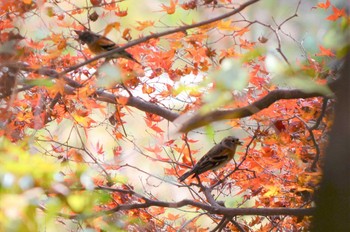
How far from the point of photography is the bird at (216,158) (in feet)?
9.81

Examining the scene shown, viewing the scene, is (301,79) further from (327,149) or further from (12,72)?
(12,72)

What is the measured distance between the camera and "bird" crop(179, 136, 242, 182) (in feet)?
9.81

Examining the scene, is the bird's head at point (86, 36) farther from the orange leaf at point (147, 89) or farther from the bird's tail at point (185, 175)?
the bird's tail at point (185, 175)

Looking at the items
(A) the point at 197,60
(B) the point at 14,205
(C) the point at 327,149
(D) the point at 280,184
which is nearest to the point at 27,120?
(A) the point at 197,60

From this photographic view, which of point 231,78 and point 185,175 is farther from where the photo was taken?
point 185,175

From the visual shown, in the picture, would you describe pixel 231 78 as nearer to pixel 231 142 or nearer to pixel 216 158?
pixel 216 158

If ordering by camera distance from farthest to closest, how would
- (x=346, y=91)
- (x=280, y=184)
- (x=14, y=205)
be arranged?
1. (x=280, y=184)
2. (x=14, y=205)
3. (x=346, y=91)

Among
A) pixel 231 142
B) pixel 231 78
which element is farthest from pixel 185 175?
pixel 231 78

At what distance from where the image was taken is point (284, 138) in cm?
281

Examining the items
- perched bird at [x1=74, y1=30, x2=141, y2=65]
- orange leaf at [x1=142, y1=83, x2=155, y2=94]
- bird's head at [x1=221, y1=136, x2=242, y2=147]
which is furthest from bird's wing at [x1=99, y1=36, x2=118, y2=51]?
bird's head at [x1=221, y1=136, x2=242, y2=147]

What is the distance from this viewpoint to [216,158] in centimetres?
321

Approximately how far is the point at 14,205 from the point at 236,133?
10.4ft

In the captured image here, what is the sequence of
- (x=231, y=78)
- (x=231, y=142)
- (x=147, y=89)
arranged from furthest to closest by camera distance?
(x=231, y=142)
(x=147, y=89)
(x=231, y=78)

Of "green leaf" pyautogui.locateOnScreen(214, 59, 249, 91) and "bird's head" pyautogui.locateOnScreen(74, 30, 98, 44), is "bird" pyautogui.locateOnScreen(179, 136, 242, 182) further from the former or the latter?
"green leaf" pyautogui.locateOnScreen(214, 59, 249, 91)
